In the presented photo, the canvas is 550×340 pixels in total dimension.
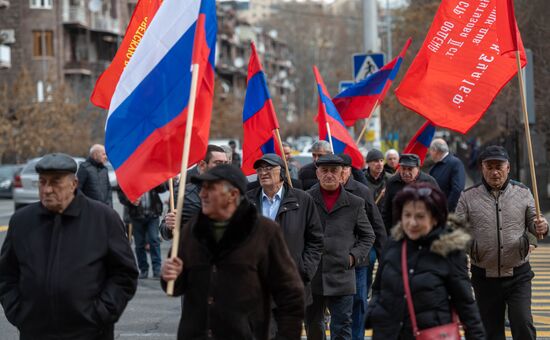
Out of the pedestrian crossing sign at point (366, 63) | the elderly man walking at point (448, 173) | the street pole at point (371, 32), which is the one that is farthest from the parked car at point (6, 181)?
the elderly man walking at point (448, 173)

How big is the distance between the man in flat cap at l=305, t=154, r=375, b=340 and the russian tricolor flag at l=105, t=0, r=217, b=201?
2173 millimetres

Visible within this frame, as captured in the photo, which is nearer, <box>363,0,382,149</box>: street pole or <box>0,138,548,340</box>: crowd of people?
<box>0,138,548,340</box>: crowd of people

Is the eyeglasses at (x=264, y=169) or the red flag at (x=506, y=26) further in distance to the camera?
the red flag at (x=506, y=26)

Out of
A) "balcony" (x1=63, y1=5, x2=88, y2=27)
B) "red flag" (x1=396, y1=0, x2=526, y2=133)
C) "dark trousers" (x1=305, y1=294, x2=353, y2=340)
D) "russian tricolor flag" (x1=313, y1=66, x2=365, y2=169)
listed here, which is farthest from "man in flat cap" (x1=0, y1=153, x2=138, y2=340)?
"balcony" (x1=63, y1=5, x2=88, y2=27)

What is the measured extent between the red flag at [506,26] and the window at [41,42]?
61.1 meters

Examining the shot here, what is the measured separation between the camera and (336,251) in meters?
9.22

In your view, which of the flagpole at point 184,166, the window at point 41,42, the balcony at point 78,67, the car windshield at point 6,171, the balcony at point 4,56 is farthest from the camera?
the balcony at point 78,67

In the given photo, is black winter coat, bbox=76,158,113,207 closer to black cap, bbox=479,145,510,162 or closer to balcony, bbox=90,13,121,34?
black cap, bbox=479,145,510,162

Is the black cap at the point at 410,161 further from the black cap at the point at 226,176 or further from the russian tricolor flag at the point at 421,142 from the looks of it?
the black cap at the point at 226,176

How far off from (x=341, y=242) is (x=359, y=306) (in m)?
Answer: 0.99

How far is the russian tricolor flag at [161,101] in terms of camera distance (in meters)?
6.91

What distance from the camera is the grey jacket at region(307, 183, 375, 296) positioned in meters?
9.16

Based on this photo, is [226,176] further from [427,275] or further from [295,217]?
[295,217]

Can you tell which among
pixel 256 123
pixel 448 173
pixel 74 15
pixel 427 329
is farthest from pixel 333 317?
pixel 74 15
